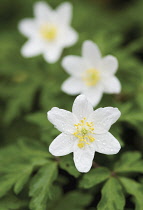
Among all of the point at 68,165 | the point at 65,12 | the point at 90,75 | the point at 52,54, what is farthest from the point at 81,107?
the point at 65,12

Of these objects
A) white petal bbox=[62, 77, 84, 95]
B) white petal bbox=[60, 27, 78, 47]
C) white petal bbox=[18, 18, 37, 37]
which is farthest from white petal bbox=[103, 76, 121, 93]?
white petal bbox=[18, 18, 37, 37]

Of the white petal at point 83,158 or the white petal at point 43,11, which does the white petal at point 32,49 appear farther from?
the white petal at point 83,158

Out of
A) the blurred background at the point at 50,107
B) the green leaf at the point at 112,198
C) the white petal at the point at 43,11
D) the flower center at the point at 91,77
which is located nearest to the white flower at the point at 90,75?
the flower center at the point at 91,77

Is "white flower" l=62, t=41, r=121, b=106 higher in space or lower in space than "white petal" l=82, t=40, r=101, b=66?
lower

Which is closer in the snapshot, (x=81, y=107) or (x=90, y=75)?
(x=81, y=107)

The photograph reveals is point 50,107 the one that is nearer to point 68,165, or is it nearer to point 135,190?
point 68,165

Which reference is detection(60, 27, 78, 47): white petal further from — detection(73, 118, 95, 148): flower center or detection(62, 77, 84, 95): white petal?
detection(73, 118, 95, 148): flower center

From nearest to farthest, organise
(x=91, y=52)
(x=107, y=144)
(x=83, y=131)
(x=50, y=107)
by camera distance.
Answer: (x=107, y=144)
(x=83, y=131)
(x=91, y=52)
(x=50, y=107)
